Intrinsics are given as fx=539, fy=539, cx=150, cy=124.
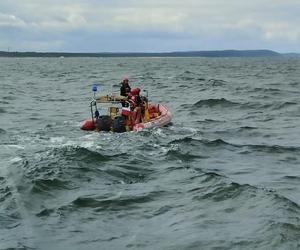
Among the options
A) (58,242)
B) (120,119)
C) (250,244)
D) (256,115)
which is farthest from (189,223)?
(256,115)

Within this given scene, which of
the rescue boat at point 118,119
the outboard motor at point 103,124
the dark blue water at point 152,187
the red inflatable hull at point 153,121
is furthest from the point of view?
the red inflatable hull at point 153,121

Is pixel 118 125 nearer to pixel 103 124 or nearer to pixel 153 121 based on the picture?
pixel 103 124

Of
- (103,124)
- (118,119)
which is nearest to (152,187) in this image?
(118,119)

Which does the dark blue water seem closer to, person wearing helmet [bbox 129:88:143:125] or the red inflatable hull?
the red inflatable hull

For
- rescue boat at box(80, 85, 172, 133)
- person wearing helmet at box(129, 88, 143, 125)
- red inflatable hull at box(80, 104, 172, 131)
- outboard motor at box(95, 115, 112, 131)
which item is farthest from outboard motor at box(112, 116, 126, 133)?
person wearing helmet at box(129, 88, 143, 125)

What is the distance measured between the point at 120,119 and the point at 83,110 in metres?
10.1

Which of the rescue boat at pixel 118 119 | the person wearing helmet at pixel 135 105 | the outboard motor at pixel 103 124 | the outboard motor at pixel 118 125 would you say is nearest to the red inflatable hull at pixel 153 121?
the rescue boat at pixel 118 119

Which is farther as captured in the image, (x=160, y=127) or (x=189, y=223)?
(x=160, y=127)

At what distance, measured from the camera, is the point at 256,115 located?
2619 centimetres

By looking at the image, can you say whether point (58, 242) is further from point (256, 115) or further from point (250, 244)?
point (256, 115)

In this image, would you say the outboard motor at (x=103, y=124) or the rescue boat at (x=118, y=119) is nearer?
the rescue boat at (x=118, y=119)

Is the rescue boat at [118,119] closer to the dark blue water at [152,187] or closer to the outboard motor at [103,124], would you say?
the outboard motor at [103,124]

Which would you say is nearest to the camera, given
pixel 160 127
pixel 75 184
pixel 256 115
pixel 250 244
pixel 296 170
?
pixel 250 244

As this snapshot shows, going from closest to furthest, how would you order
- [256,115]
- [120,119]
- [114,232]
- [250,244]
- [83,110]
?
[250,244] → [114,232] → [120,119] → [256,115] → [83,110]
